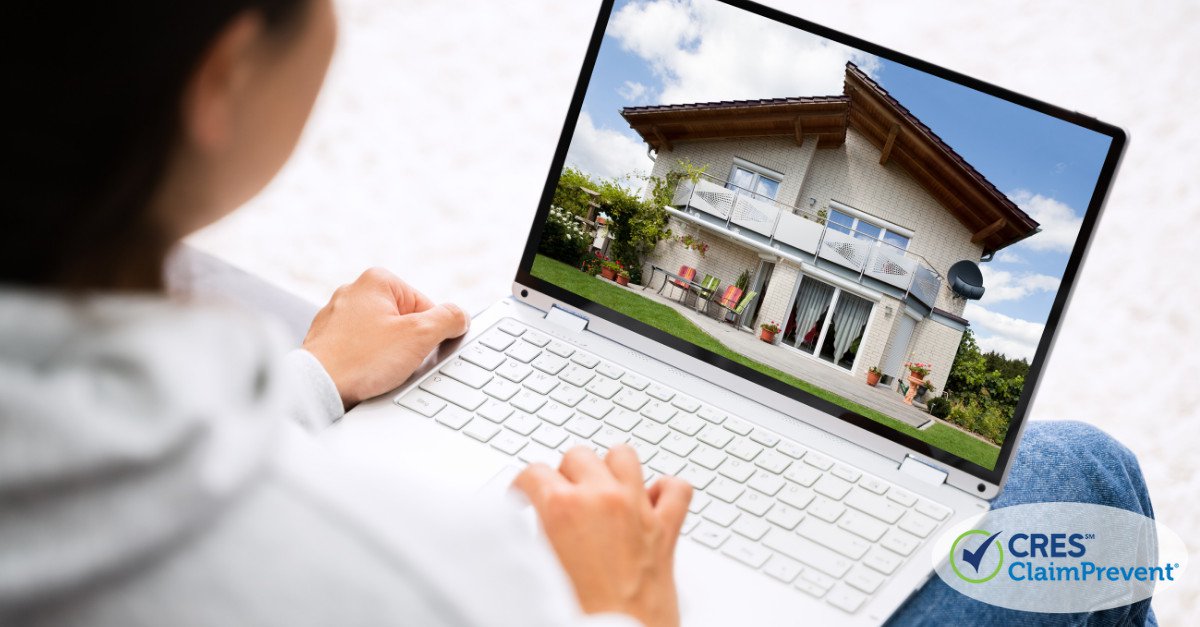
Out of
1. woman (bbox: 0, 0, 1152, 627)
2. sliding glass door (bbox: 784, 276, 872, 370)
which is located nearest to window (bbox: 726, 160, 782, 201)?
sliding glass door (bbox: 784, 276, 872, 370)

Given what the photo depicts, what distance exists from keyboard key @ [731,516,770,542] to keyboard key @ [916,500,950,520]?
0.51 feet

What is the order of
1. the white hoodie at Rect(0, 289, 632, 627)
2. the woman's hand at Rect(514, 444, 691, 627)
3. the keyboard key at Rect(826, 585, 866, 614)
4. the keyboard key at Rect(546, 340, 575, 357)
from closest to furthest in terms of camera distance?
the white hoodie at Rect(0, 289, 632, 627)
the woman's hand at Rect(514, 444, 691, 627)
the keyboard key at Rect(826, 585, 866, 614)
the keyboard key at Rect(546, 340, 575, 357)

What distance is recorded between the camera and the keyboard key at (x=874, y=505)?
0.78 meters

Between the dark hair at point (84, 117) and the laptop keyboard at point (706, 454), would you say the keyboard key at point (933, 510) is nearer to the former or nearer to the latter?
the laptop keyboard at point (706, 454)

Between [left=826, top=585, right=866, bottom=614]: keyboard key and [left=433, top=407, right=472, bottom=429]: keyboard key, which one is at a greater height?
[left=433, top=407, right=472, bottom=429]: keyboard key

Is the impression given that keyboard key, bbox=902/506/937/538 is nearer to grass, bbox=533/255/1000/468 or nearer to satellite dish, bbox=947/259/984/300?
grass, bbox=533/255/1000/468

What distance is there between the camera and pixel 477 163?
2035 mm

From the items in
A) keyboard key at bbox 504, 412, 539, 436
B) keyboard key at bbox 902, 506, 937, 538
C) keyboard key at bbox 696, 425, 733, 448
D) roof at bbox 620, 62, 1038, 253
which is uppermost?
roof at bbox 620, 62, 1038, 253

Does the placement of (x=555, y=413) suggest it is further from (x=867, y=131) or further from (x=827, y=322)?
(x=867, y=131)

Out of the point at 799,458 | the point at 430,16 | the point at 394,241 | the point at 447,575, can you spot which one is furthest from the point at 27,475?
the point at 430,16

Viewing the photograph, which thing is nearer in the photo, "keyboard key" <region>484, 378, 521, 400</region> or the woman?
the woman

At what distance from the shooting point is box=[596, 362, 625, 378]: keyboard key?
887 mm

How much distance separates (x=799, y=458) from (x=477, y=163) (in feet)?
4.58

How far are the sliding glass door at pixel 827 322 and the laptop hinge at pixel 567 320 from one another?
0.22m
